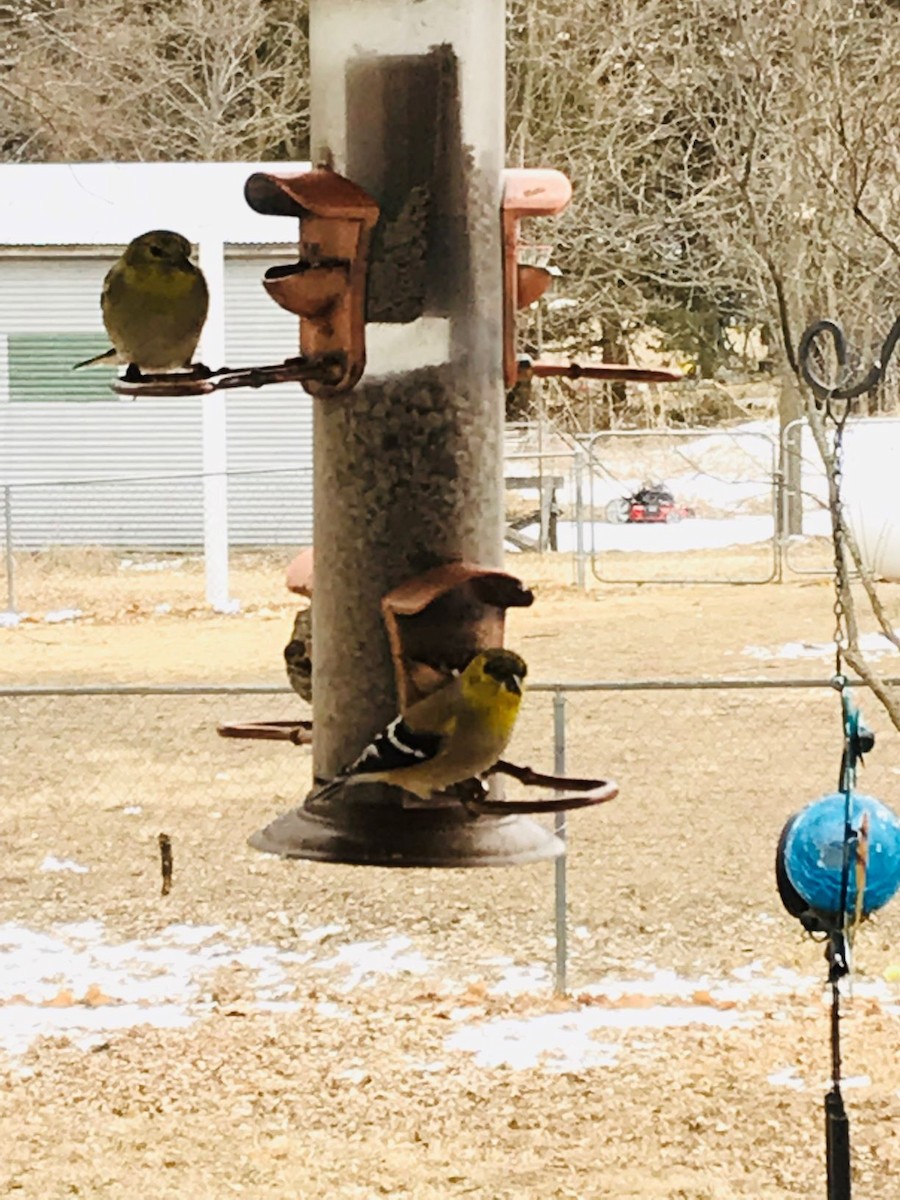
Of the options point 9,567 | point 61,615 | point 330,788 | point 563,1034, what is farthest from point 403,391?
point 61,615

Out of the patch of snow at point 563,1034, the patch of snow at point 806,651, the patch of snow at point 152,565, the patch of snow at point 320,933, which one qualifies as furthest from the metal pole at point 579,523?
the patch of snow at point 563,1034

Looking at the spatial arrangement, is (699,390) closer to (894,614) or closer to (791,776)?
(894,614)

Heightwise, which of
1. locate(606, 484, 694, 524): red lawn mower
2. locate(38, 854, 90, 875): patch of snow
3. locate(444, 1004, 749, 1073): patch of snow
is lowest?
locate(38, 854, 90, 875): patch of snow

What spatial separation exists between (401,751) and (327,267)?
27.7 inches

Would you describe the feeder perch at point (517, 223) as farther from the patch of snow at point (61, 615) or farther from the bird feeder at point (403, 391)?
the patch of snow at point (61, 615)

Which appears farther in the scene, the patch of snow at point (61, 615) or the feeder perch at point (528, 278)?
the patch of snow at point (61, 615)

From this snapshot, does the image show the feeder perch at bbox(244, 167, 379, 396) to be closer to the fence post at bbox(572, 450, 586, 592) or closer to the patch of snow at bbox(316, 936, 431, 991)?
the patch of snow at bbox(316, 936, 431, 991)

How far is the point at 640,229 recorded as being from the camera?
21797mm

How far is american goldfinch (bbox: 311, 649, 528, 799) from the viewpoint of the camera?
8.76 ft

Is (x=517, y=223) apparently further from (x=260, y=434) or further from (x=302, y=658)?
(x=260, y=434)

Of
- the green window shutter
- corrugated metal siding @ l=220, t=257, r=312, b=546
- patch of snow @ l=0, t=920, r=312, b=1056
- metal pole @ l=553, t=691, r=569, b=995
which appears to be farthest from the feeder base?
the green window shutter

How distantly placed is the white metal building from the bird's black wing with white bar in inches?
575

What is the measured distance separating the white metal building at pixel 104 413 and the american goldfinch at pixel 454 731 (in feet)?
47.9

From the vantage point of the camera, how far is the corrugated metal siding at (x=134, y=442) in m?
18.3
